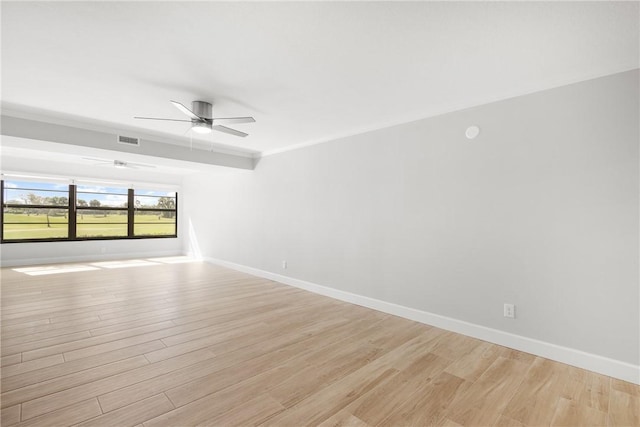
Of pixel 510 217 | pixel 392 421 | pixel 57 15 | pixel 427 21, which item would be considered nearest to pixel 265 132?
pixel 57 15

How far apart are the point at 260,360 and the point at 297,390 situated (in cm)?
53

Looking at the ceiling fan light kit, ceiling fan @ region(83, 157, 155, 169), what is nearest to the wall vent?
the ceiling fan light kit

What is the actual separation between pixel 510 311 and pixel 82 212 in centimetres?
874

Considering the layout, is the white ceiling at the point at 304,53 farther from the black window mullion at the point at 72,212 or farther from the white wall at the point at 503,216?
the black window mullion at the point at 72,212

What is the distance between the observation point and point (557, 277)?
2.53m

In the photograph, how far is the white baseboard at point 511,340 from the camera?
2260mm

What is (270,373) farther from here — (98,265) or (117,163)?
(98,265)

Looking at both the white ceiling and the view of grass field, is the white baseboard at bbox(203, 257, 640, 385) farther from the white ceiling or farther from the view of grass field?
the view of grass field

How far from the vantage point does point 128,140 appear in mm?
4301

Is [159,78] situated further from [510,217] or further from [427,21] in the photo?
[510,217]

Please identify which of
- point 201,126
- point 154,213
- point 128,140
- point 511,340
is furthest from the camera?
point 154,213

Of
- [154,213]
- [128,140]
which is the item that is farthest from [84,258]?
[128,140]

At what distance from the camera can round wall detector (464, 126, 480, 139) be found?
2998 millimetres

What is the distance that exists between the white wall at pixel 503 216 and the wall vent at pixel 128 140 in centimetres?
264
